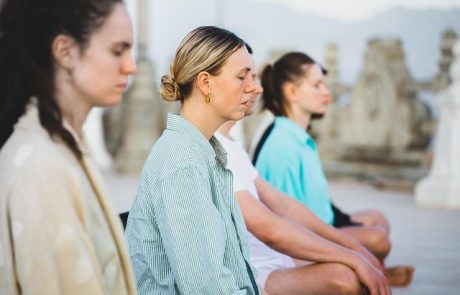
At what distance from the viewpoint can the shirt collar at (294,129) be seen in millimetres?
3992

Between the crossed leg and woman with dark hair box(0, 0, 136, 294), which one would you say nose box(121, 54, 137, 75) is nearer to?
woman with dark hair box(0, 0, 136, 294)

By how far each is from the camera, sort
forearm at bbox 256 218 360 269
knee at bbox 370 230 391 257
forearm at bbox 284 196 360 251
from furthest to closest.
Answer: knee at bbox 370 230 391 257 < forearm at bbox 284 196 360 251 < forearm at bbox 256 218 360 269

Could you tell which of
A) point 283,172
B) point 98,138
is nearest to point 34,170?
point 283,172

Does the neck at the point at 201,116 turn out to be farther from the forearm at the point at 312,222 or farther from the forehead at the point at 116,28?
the forearm at the point at 312,222

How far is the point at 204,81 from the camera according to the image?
2.51 m

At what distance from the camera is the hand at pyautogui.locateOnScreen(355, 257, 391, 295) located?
302 cm

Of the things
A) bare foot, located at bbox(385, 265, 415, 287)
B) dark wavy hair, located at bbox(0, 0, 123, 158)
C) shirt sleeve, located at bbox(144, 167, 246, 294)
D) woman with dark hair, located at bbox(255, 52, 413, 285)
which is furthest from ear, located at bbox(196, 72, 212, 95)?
bare foot, located at bbox(385, 265, 415, 287)

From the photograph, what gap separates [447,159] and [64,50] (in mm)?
8103

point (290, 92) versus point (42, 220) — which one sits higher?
point (42, 220)

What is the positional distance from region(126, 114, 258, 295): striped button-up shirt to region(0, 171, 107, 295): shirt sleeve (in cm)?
55

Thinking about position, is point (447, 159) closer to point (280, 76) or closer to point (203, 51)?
point (280, 76)

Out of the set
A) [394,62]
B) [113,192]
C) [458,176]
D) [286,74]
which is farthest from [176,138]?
[394,62]

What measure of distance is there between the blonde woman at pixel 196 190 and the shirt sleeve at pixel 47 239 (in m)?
0.55

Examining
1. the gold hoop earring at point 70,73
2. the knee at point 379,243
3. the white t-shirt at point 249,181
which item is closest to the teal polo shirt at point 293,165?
the knee at point 379,243
